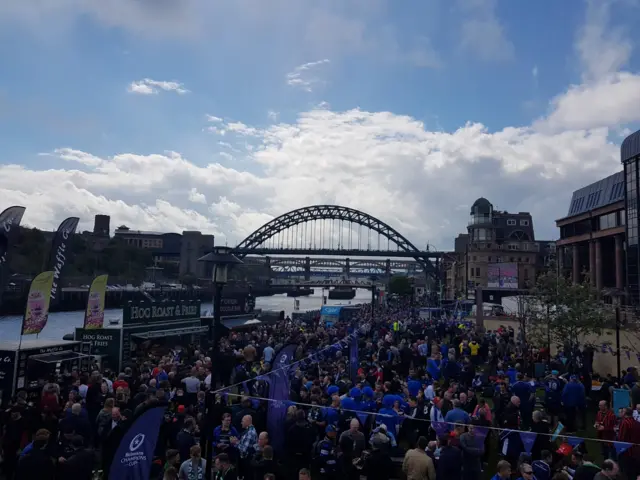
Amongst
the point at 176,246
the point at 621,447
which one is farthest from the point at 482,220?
the point at 176,246

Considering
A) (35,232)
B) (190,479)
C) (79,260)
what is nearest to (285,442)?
(190,479)

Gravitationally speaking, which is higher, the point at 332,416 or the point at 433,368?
the point at 433,368

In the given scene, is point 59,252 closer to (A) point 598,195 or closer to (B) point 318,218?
(A) point 598,195

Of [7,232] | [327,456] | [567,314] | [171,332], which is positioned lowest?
[327,456]

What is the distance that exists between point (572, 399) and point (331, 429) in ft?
20.5

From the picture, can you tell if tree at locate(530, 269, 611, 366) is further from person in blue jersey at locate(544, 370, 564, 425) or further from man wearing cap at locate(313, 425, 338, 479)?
man wearing cap at locate(313, 425, 338, 479)

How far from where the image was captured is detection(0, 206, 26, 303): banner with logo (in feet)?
51.3

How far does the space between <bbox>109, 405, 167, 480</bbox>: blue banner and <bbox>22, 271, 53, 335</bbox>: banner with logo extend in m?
11.7

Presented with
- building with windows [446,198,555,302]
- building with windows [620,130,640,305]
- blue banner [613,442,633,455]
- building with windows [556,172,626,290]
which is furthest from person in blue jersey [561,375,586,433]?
building with windows [446,198,555,302]

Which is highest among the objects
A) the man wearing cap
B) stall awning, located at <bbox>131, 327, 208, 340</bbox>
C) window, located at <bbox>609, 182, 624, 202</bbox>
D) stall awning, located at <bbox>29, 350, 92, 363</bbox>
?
window, located at <bbox>609, 182, 624, 202</bbox>

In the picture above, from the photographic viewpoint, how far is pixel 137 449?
21.1ft

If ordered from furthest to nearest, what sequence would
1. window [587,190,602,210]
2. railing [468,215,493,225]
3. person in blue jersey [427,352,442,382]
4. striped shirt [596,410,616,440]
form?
railing [468,215,493,225] → window [587,190,602,210] → person in blue jersey [427,352,442,382] → striped shirt [596,410,616,440]

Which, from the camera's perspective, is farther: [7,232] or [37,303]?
[37,303]

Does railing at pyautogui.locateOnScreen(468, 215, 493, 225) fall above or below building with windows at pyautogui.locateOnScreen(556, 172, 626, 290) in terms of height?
above
